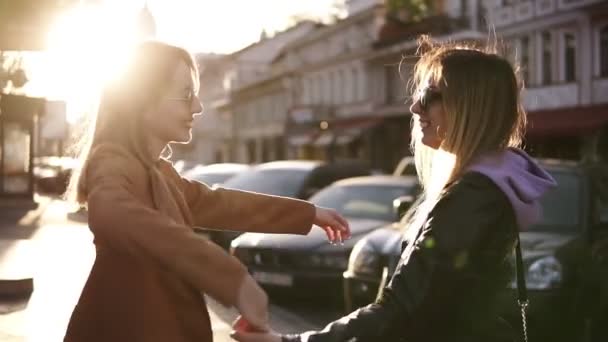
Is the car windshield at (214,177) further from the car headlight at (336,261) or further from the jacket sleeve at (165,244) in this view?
the jacket sleeve at (165,244)

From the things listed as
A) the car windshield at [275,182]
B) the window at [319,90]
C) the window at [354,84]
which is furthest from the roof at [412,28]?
the car windshield at [275,182]

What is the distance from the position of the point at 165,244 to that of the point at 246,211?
2.55 feet

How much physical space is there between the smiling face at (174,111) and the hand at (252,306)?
0.57 metres

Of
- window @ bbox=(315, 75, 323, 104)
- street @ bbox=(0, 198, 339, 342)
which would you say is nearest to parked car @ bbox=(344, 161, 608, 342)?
street @ bbox=(0, 198, 339, 342)

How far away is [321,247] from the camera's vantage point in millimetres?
11203

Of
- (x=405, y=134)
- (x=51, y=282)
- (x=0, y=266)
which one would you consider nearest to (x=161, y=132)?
(x=51, y=282)

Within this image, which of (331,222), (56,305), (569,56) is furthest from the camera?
(569,56)

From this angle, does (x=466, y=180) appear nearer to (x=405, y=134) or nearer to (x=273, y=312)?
(x=273, y=312)

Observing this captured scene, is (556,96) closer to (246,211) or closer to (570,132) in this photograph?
(570,132)

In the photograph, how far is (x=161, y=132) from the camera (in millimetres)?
2891

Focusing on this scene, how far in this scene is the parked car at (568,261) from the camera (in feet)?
24.6

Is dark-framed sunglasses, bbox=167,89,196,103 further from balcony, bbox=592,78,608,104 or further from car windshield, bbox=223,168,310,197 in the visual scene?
balcony, bbox=592,78,608,104

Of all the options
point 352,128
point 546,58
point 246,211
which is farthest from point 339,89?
point 246,211

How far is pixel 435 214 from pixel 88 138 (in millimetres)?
1032
